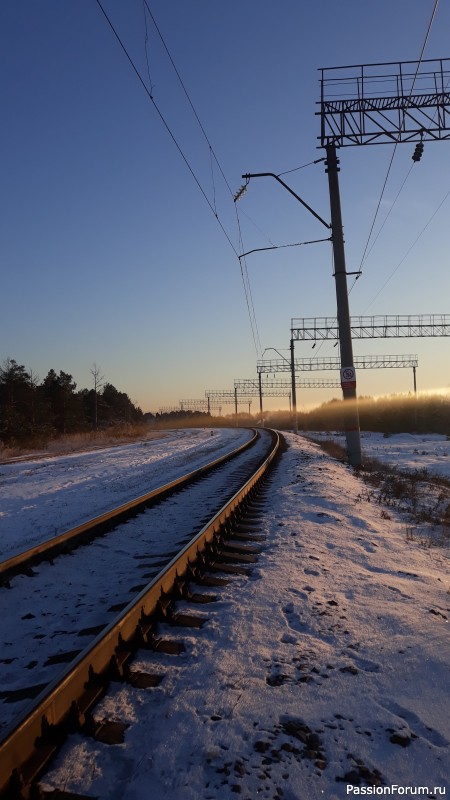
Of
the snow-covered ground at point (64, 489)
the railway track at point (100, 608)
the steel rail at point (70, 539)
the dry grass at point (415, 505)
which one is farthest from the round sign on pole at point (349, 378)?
the railway track at point (100, 608)

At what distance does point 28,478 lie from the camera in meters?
18.0

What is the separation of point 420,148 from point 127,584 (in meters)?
18.4

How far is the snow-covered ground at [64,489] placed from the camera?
9.84m

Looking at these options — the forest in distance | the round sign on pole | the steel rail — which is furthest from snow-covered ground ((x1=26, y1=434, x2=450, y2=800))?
the forest in distance

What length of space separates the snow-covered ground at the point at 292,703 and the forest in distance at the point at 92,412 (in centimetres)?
3642

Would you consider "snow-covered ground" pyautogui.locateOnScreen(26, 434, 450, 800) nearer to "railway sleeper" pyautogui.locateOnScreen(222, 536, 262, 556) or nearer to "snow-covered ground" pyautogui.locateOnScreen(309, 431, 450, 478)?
"railway sleeper" pyautogui.locateOnScreen(222, 536, 262, 556)

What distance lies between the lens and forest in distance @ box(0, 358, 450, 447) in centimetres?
5683

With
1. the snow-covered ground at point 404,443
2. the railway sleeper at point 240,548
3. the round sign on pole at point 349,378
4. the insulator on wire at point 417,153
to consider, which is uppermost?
the insulator on wire at point 417,153

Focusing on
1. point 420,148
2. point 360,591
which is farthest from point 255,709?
point 420,148

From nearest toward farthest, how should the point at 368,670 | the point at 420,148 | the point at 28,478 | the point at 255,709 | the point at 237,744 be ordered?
the point at 237,744, the point at 255,709, the point at 368,670, the point at 28,478, the point at 420,148

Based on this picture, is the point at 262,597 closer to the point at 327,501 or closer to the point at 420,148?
the point at 327,501

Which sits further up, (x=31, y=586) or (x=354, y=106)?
(x=354, y=106)

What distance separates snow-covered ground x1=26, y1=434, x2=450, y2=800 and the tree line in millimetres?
40443

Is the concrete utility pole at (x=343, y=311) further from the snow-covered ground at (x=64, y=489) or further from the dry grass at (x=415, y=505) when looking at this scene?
the snow-covered ground at (x=64, y=489)
